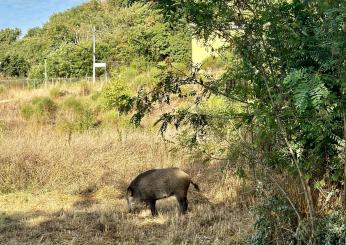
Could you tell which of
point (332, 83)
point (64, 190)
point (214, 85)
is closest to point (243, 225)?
point (214, 85)

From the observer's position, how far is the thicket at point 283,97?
393 centimetres

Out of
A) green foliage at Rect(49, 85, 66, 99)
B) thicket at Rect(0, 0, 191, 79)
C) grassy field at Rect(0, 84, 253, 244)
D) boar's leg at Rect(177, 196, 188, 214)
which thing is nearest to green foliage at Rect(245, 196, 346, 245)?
grassy field at Rect(0, 84, 253, 244)

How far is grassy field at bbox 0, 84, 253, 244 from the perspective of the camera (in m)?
6.34

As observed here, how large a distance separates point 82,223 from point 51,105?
16060 mm

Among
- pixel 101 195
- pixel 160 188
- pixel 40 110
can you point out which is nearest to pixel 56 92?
pixel 40 110

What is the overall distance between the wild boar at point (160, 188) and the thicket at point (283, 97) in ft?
8.54

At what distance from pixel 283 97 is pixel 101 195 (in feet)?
18.7

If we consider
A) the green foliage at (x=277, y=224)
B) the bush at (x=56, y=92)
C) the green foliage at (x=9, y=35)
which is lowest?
the green foliage at (x=277, y=224)

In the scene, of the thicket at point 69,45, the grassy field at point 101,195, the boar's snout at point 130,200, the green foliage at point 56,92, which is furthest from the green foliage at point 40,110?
the boar's snout at point 130,200

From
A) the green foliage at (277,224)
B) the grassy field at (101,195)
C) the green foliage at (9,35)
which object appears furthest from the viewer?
the green foliage at (9,35)

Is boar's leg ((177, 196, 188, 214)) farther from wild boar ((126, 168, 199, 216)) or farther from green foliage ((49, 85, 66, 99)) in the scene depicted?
green foliage ((49, 85, 66, 99))

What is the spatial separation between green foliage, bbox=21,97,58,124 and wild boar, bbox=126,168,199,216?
11811 millimetres

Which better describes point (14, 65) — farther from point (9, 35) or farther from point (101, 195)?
point (101, 195)

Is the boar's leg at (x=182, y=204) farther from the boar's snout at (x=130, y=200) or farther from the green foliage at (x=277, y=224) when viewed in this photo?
the green foliage at (x=277, y=224)
